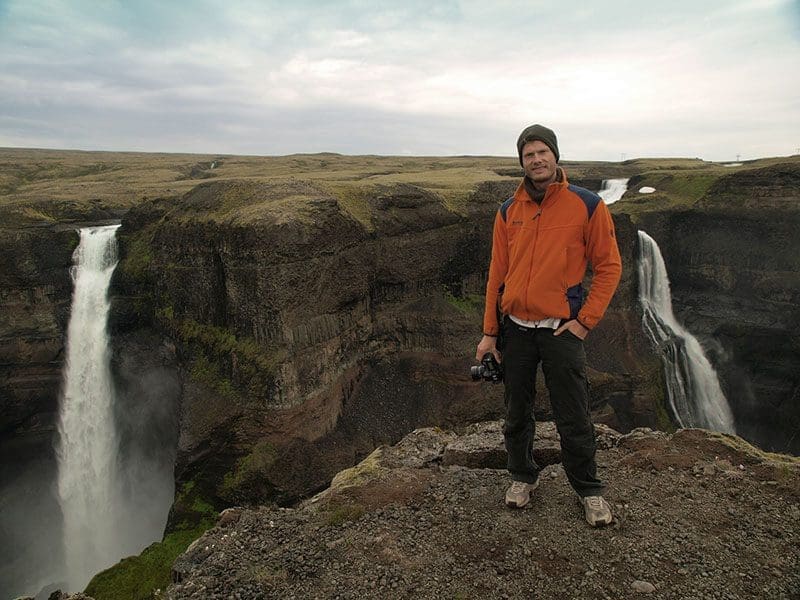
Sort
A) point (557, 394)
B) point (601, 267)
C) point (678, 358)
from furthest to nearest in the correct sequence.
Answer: point (678, 358), point (557, 394), point (601, 267)

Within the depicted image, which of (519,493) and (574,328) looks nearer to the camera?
(574,328)

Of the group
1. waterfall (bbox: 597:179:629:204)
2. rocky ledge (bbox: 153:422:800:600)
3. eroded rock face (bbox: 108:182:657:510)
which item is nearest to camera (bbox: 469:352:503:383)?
rocky ledge (bbox: 153:422:800:600)

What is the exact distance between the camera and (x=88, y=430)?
22141 millimetres

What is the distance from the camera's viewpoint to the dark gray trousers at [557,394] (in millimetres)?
5953

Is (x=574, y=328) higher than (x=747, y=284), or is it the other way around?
(x=574, y=328)

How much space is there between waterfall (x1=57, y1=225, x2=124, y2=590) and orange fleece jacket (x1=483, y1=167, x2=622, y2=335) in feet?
69.5

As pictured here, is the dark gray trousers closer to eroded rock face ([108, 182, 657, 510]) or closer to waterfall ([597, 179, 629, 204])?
eroded rock face ([108, 182, 657, 510])

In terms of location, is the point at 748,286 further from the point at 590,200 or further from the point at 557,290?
the point at 557,290

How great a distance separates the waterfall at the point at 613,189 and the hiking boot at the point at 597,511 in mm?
42708

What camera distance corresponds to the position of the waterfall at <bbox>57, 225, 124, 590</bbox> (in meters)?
20.6

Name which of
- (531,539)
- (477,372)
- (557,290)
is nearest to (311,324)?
(477,372)

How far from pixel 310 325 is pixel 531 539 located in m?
14.8

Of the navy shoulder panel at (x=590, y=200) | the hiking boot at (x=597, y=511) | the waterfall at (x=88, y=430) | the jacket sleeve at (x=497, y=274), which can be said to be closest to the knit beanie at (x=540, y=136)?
the navy shoulder panel at (x=590, y=200)

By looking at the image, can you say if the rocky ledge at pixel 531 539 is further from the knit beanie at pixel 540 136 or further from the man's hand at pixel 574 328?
the knit beanie at pixel 540 136
